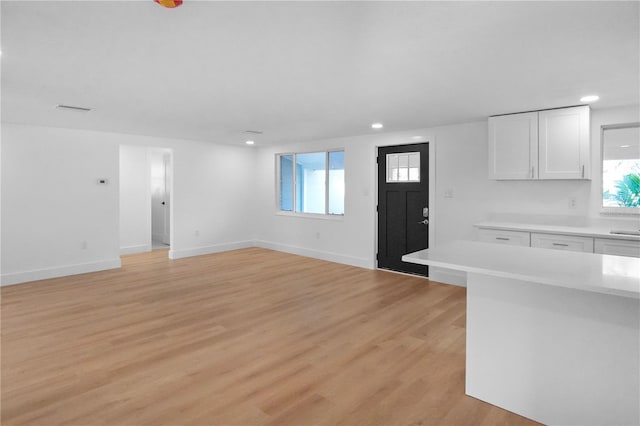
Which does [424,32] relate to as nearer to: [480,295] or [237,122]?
[480,295]

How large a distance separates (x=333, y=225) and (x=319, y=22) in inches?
193

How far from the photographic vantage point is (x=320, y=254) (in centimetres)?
693

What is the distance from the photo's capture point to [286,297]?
4496mm

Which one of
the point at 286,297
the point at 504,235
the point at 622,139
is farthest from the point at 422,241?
the point at 622,139

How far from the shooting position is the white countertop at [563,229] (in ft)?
11.3

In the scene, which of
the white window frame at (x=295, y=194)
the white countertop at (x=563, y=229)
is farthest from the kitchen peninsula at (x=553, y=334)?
the white window frame at (x=295, y=194)

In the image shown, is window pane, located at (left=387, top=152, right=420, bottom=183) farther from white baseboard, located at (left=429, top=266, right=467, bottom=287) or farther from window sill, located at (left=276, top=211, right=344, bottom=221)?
white baseboard, located at (left=429, top=266, right=467, bottom=287)

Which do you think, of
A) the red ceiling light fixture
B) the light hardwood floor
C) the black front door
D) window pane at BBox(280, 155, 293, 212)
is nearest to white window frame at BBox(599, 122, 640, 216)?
the light hardwood floor

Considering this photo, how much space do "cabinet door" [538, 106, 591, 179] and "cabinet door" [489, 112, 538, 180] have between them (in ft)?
0.26

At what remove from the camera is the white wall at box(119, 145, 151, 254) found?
753cm

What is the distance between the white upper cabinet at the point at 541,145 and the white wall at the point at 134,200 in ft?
22.3

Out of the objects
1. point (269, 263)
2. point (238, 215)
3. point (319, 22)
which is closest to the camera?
point (319, 22)

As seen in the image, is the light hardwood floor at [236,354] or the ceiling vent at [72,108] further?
the ceiling vent at [72,108]

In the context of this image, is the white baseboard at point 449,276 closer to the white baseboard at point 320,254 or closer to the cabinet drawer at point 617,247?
the white baseboard at point 320,254
